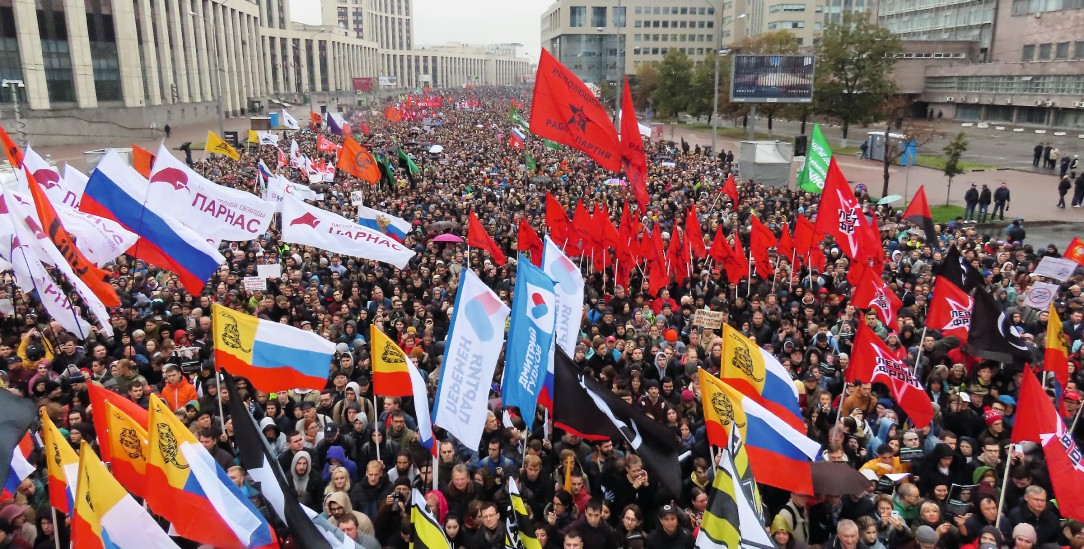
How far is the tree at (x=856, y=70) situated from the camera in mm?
44344

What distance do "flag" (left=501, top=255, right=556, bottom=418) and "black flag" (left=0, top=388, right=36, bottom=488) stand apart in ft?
10.7

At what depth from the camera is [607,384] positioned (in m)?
8.81

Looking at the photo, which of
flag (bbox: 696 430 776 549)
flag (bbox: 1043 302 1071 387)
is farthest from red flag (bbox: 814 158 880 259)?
flag (bbox: 696 430 776 549)

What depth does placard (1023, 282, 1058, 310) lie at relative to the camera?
1075 cm

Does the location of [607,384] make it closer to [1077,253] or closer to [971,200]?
[1077,253]

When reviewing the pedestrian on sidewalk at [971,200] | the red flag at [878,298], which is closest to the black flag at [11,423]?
the red flag at [878,298]

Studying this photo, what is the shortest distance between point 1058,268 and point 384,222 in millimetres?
10993

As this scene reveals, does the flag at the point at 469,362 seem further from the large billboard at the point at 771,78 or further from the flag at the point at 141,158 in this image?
the large billboard at the point at 771,78

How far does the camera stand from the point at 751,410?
19.0ft

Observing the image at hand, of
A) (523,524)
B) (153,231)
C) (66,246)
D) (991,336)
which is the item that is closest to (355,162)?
(153,231)

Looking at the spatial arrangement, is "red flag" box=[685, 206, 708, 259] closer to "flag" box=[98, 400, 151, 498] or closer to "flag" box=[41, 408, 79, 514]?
"flag" box=[98, 400, 151, 498]

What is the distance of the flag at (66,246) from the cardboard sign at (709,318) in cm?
722

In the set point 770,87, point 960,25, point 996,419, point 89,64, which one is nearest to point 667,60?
point 960,25

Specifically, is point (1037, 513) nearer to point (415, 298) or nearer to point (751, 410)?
point (751, 410)
